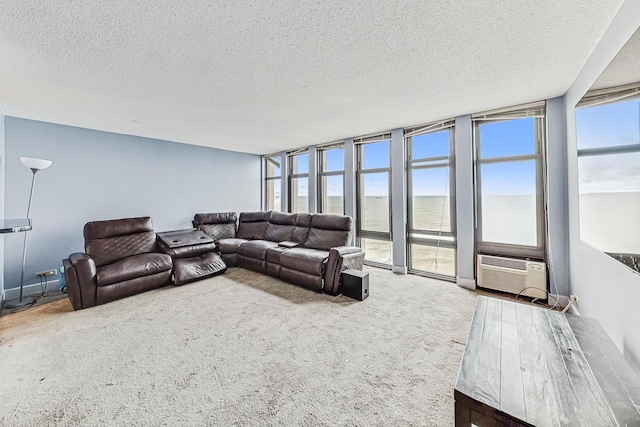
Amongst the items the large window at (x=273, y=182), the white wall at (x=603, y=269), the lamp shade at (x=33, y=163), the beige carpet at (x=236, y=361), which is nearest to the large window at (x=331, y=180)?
the large window at (x=273, y=182)

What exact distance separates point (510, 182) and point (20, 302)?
6574 millimetres

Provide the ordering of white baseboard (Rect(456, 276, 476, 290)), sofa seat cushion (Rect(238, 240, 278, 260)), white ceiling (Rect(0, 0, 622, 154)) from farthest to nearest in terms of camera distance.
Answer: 1. sofa seat cushion (Rect(238, 240, 278, 260))
2. white baseboard (Rect(456, 276, 476, 290))
3. white ceiling (Rect(0, 0, 622, 154))

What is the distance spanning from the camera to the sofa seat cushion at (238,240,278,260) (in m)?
4.16

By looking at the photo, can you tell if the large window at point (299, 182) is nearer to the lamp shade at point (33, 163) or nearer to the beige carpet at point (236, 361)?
the beige carpet at point (236, 361)

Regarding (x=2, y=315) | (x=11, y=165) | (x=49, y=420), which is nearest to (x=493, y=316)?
(x=49, y=420)

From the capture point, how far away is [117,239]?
368 cm

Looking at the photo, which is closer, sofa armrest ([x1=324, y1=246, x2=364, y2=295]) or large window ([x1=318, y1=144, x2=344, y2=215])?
sofa armrest ([x1=324, y1=246, x2=364, y2=295])

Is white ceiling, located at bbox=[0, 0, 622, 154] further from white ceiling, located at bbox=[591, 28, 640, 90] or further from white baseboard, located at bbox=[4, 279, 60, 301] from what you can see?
white baseboard, located at bbox=[4, 279, 60, 301]

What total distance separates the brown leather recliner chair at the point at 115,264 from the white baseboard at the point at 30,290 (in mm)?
1008

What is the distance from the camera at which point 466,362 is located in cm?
124

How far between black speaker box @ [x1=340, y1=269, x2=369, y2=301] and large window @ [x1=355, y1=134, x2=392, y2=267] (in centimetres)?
156

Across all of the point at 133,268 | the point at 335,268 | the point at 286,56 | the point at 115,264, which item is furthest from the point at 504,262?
the point at 115,264

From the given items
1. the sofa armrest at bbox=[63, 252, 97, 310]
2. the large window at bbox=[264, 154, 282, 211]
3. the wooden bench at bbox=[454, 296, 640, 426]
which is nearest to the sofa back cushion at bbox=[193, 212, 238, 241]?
the large window at bbox=[264, 154, 282, 211]

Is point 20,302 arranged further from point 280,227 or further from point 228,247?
point 280,227
